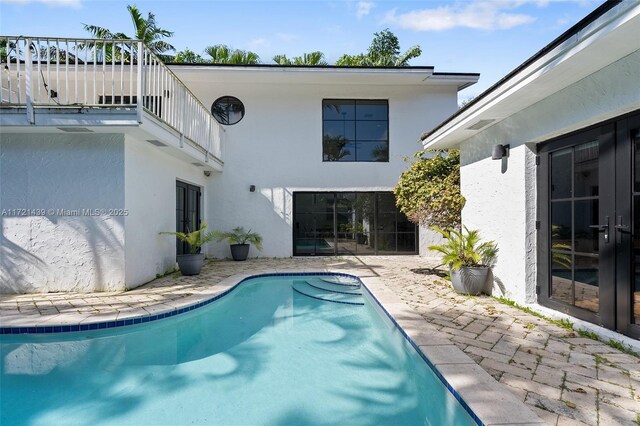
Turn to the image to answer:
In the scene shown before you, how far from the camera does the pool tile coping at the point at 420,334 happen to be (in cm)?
227

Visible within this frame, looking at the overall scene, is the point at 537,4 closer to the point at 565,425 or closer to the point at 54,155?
the point at 565,425

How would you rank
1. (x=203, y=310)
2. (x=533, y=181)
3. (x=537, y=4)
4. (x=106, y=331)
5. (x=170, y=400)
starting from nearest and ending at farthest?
(x=170, y=400) → (x=106, y=331) → (x=533, y=181) → (x=203, y=310) → (x=537, y=4)

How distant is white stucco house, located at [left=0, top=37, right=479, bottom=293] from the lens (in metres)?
6.02

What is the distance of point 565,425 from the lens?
83.6 inches

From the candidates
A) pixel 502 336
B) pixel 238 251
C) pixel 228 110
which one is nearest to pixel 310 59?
pixel 228 110

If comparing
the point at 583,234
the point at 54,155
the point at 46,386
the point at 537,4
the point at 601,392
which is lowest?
the point at 46,386

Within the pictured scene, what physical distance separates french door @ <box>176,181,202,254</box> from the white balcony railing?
1.19 meters

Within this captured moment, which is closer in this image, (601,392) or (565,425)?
(565,425)

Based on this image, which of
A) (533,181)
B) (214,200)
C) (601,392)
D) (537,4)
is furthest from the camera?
(214,200)

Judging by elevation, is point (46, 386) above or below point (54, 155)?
below

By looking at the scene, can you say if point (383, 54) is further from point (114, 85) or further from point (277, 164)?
point (114, 85)

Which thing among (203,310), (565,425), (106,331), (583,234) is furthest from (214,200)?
(565,425)

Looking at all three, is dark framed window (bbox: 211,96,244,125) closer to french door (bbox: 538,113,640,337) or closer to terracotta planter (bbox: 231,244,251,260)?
terracotta planter (bbox: 231,244,251,260)

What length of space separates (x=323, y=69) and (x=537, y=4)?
17.5ft
